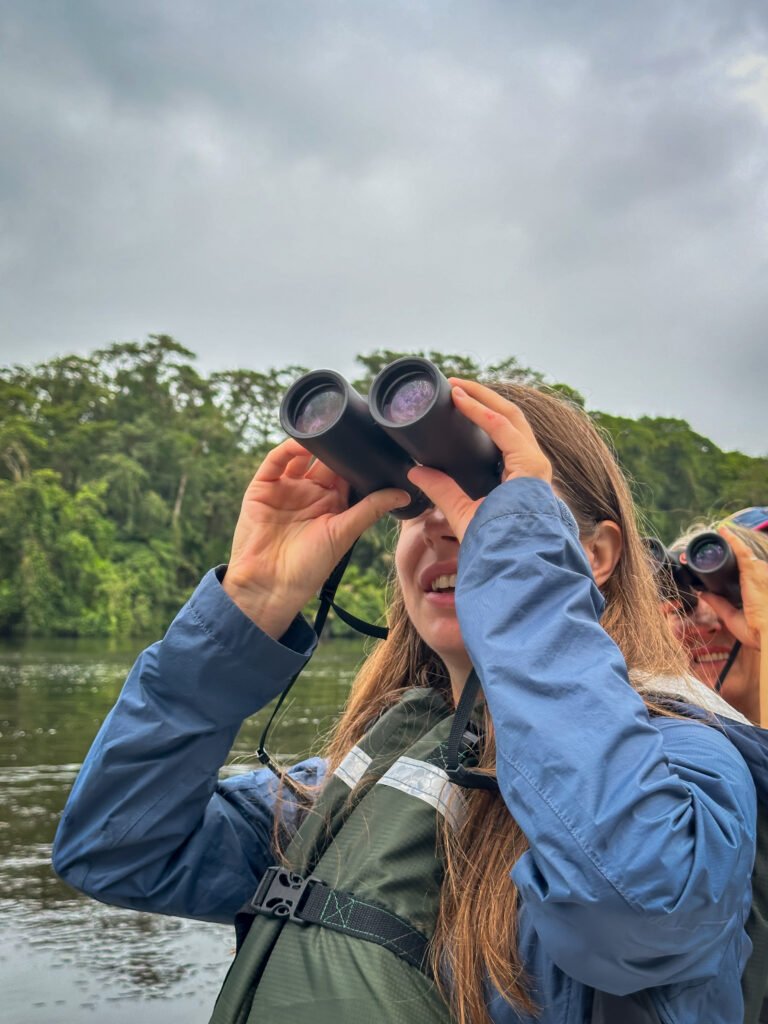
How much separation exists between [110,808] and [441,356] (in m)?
43.5

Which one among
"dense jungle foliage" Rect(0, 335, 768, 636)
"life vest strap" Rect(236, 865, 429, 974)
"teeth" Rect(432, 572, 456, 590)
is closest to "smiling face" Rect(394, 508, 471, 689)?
"teeth" Rect(432, 572, 456, 590)

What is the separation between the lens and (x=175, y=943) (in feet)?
11.1

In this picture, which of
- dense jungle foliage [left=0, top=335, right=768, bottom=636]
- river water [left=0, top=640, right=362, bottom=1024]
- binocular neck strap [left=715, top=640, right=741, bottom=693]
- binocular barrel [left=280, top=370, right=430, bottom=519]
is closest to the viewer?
binocular barrel [left=280, top=370, right=430, bottom=519]

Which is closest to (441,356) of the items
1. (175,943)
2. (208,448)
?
(208,448)

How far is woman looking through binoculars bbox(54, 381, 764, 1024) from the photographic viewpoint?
100 cm

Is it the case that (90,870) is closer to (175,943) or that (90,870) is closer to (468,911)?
(468,911)

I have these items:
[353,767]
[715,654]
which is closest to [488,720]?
[353,767]

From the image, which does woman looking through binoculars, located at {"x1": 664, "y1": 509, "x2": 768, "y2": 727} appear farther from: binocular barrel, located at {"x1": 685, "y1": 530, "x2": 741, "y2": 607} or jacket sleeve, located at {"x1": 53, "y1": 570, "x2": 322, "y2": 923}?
jacket sleeve, located at {"x1": 53, "y1": 570, "x2": 322, "y2": 923}

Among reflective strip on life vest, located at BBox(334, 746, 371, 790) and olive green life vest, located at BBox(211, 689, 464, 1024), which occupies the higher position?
reflective strip on life vest, located at BBox(334, 746, 371, 790)

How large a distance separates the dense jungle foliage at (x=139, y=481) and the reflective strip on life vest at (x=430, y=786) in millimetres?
28884

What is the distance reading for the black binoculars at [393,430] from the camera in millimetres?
1282

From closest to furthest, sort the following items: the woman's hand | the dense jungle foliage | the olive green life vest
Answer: the olive green life vest, the woman's hand, the dense jungle foliage

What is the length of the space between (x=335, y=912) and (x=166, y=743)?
14.6 inches

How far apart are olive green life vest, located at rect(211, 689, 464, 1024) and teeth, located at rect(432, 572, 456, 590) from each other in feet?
0.69
